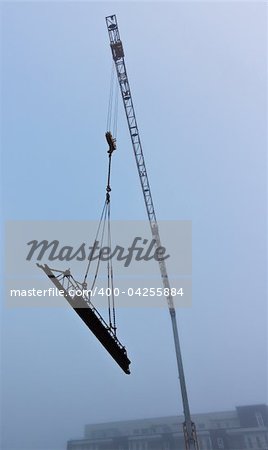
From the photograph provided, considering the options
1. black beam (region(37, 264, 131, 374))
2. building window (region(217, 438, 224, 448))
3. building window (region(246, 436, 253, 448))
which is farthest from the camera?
building window (region(217, 438, 224, 448))

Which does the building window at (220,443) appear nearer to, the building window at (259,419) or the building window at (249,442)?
the building window at (249,442)

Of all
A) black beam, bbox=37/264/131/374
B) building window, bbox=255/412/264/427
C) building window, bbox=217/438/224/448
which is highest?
black beam, bbox=37/264/131/374

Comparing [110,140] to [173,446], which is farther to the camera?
[173,446]

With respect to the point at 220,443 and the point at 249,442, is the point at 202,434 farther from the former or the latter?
the point at 249,442

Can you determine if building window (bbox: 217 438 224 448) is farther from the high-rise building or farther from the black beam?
the black beam

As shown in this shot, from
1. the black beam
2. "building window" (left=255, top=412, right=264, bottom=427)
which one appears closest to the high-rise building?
"building window" (left=255, top=412, right=264, bottom=427)

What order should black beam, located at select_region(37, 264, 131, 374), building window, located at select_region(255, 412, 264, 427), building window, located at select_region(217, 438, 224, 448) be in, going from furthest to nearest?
building window, located at select_region(255, 412, 264, 427), building window, located at select_region(217, 438, 224, 448), black beam, located at select_region(37, 264, 131, 374)

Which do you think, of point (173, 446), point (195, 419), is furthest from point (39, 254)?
point (195, 419)

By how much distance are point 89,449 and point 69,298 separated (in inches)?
2396

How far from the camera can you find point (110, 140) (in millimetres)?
25844

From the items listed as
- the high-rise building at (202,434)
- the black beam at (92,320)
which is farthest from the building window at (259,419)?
the black beam at (92,320)

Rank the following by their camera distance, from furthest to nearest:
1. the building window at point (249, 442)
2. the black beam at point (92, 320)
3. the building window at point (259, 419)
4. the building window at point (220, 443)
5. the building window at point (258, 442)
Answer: the building window at point (259, 419) < the building window at point (220, 443) < the building window at point (249, 442) < the building window at point (258, 442) < the black beam at point (92, 320)

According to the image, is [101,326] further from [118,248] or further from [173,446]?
[173,446]

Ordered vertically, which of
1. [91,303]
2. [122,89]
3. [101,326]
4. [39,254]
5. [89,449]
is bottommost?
[89,449]
